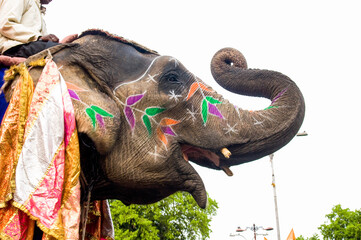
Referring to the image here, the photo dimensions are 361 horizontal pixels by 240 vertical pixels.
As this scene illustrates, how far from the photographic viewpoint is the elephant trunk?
284 cm

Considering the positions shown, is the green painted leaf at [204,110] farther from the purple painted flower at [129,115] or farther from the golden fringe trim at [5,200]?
the golden fringe trim at [5,200]

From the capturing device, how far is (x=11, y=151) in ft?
7.90

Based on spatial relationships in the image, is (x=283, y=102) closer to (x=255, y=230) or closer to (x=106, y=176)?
(x=106, y=176)

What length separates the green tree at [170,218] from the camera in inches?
847

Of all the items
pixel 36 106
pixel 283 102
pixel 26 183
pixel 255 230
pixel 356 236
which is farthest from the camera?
pixel 356 236

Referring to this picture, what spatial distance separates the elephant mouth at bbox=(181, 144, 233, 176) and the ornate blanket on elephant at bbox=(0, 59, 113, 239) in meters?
0.72

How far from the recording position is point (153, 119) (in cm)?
280

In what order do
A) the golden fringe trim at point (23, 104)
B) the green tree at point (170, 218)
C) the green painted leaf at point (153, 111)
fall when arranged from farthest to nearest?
the green tree at point (170, 218) < the green painted leaf at point (153, 111) < the golden fringe trim at point (23, 104)

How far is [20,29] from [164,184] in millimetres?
1460

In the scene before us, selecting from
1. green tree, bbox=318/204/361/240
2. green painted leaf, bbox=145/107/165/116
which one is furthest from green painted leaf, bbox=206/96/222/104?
green tree, bbox=318/204/361/240

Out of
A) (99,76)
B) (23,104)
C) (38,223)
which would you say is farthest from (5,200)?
(99,76)

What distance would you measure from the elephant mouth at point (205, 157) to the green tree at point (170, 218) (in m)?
19.0

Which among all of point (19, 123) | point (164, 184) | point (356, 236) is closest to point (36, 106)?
point (19, 123)

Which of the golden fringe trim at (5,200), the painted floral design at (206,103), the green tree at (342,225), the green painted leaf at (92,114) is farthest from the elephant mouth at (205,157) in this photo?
the green tree at (342,225)
